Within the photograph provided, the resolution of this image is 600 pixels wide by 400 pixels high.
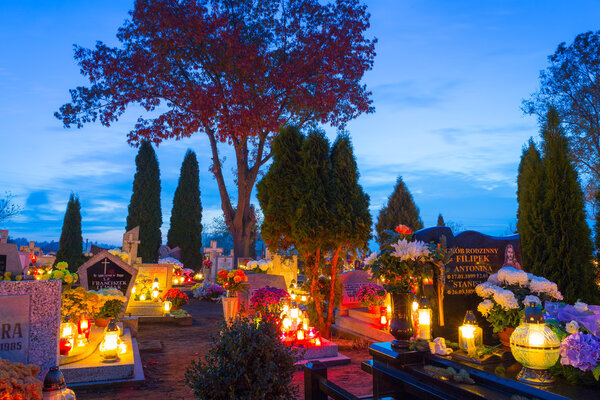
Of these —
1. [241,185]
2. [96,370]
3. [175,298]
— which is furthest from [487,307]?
[241,185]

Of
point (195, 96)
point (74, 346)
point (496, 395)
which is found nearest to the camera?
point (496, 395)

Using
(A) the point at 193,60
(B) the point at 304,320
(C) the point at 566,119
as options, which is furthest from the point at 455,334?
(C) the point at 566,119

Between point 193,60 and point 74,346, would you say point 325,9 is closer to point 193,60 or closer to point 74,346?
point 193,60

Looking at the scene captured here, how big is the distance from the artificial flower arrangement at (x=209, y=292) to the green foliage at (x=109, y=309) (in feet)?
26.9

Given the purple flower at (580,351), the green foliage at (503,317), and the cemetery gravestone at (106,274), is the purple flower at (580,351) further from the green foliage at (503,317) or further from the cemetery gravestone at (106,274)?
the cemetery gravestone at (106,274)

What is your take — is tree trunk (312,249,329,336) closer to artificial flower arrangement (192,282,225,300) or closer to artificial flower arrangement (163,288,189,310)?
artificial flower arrangement (163,288,189,310)

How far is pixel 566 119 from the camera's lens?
16.9m

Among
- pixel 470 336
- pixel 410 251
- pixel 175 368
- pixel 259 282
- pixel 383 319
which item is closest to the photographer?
pixel 470 336

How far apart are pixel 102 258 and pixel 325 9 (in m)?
10.8

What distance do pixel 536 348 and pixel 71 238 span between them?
79.8 feet

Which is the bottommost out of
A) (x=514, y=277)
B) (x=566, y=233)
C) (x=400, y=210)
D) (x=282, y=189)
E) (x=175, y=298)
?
(x=175, y=298)

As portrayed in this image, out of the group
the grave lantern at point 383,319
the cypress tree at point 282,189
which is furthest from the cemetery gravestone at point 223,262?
the grave lantern at point 383,319

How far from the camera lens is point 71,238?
22828mm

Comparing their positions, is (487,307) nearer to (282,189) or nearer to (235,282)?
(282,189)
